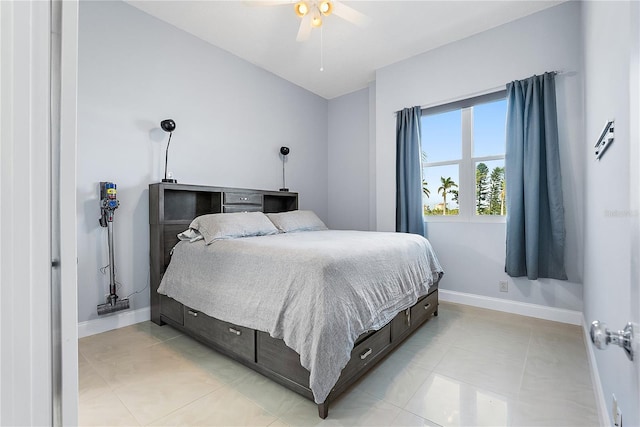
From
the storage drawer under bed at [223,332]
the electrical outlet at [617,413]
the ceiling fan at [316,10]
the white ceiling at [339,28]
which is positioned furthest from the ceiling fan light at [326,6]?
the electrical outlet at [617,413]

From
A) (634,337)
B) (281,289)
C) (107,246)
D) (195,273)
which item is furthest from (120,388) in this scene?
(634,337)

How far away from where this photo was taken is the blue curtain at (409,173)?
11.3 ft

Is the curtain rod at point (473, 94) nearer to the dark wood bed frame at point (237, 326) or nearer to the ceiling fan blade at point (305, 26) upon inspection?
the ceiling fan blade at point (305, 26)

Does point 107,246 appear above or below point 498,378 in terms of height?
above

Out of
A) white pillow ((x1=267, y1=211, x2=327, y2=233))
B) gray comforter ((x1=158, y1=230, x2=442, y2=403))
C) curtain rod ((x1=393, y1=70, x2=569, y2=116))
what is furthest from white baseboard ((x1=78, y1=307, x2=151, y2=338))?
curtain rod ((x1=393, y1=70, x2=569, y2=116))

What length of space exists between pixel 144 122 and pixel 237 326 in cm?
215

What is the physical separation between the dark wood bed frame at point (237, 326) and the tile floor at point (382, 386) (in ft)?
0.29

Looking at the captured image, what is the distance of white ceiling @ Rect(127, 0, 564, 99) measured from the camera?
2.67m

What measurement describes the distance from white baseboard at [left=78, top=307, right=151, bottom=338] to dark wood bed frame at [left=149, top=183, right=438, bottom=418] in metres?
0.10
